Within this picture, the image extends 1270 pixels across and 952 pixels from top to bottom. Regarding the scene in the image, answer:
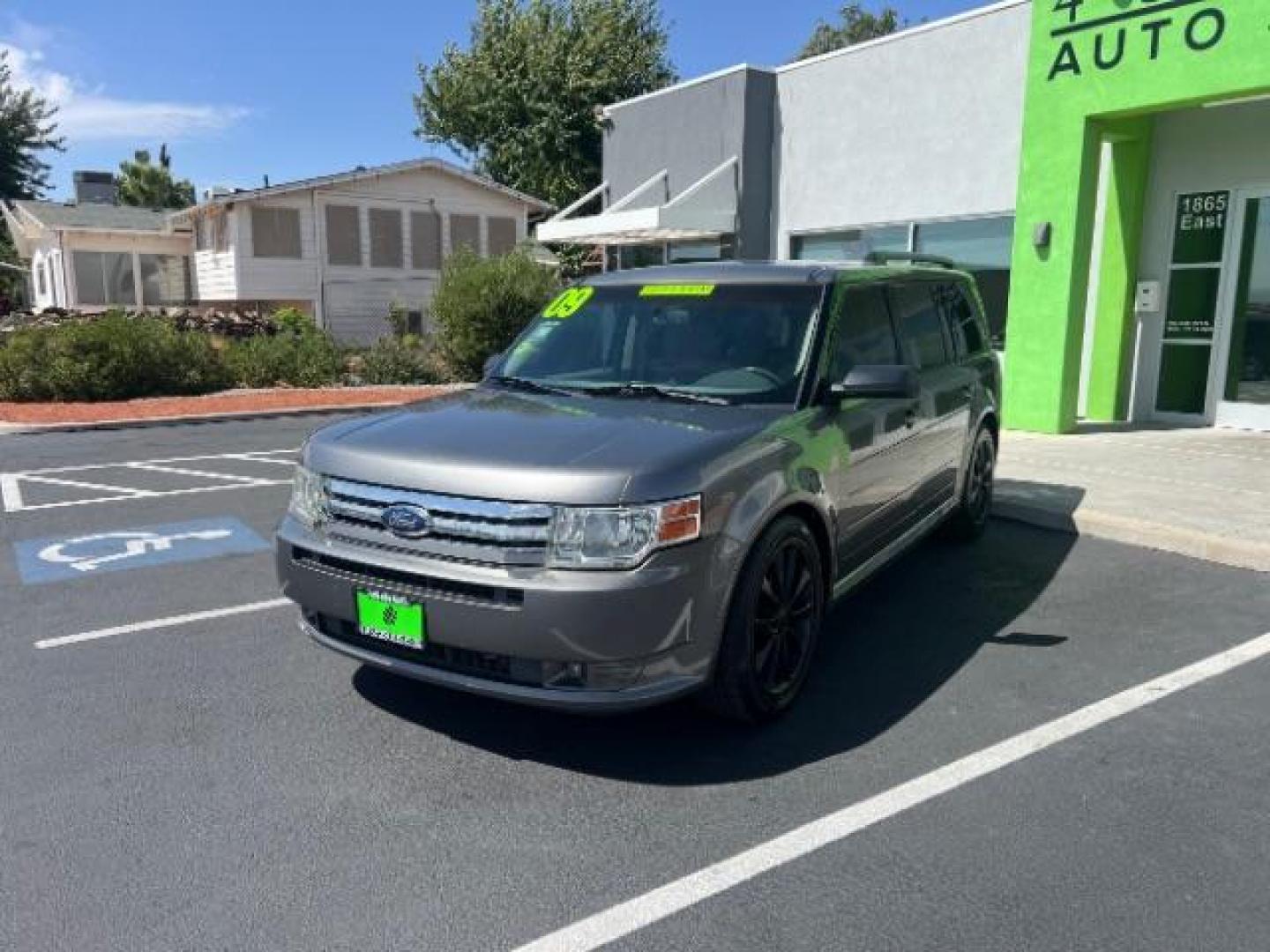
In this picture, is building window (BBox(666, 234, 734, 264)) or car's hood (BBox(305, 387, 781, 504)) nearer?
A: car's hood (BBox(305, 387, 781, 504))

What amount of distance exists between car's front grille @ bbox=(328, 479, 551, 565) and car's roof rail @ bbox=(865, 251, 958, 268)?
3107 mm

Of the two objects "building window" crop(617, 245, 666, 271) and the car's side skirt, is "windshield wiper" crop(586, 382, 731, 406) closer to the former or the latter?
the car's side skirt

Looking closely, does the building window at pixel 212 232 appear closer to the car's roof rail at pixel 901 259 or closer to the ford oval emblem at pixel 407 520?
the car's roof rail at pixel 901 259

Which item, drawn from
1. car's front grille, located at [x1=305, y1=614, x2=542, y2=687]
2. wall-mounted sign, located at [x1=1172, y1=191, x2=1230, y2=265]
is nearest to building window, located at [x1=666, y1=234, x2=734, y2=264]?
wall-mounted sign, located at [x1=1172, y1=191, x2=1230, y2=265]

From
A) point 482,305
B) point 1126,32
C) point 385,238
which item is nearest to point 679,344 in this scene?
point 1126,32

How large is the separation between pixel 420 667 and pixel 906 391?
2282mm

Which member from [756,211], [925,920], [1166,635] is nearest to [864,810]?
[925,920]

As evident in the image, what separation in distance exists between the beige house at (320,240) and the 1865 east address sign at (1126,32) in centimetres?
2058

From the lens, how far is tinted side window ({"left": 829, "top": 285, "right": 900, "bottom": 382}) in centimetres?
444

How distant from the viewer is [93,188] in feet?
137

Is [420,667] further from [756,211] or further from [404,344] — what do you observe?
[404,344]

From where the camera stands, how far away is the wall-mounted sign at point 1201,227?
35.4ft

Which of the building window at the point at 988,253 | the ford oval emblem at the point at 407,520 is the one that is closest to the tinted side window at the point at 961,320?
the ford oval emblem at the point at 407,520

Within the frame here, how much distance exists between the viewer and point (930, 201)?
13219 millimetres
